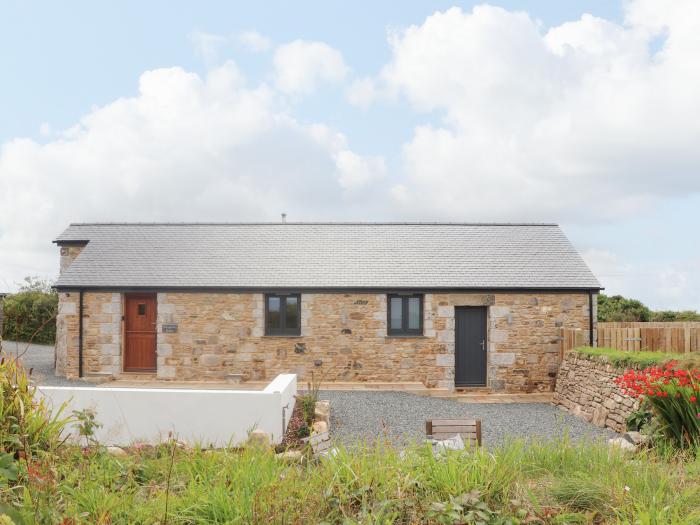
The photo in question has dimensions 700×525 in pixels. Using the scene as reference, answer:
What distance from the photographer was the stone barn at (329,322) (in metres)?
15.6

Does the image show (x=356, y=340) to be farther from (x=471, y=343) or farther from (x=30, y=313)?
(x=30, y=313)

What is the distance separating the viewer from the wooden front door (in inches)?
651

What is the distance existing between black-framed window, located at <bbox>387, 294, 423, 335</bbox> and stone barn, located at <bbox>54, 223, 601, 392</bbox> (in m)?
0.03

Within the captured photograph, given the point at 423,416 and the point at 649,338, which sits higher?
the point at 649,338

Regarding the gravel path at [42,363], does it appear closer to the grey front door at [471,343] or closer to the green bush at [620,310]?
the grey front door at [471,343]

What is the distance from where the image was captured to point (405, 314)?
1592 cm

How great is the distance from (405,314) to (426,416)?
4.73 metres

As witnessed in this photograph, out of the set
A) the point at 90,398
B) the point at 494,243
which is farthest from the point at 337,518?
the point at 494,243

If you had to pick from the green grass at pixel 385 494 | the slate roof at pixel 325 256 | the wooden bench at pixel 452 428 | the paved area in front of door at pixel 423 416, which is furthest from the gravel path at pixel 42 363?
the wooden bench at pixel 452 428

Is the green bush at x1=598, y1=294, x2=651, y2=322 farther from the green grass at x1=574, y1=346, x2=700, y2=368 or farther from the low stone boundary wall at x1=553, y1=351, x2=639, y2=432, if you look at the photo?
the green grass at x1=574, y1=346, x2=700, y2=368

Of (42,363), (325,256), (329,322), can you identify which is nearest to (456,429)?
(329,322)

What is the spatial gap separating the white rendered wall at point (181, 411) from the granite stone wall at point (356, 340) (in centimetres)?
664

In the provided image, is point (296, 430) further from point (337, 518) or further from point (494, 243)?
point (494, 243)

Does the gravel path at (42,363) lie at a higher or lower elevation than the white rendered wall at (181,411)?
lower
